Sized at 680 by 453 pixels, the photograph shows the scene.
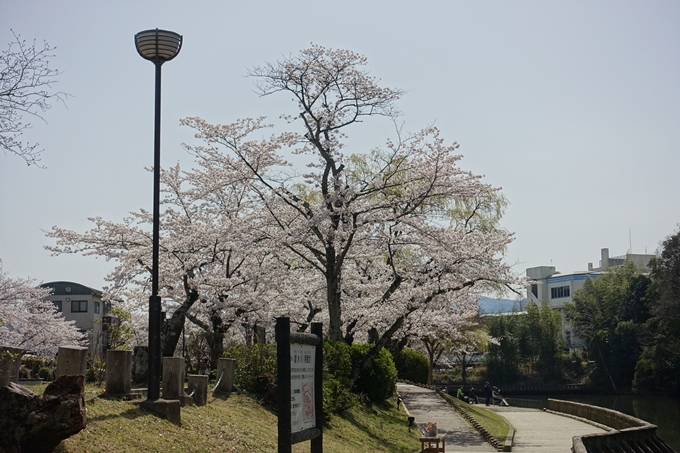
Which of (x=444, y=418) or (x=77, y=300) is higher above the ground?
(x=77, y=300)

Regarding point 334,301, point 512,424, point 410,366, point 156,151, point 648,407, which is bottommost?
point 648,407

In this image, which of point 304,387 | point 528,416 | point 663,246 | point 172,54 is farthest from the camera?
point 663,246

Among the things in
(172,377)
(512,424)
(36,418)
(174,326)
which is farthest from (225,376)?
(512,424)

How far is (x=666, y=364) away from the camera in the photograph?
2205 inches

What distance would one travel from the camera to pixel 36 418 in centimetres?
736

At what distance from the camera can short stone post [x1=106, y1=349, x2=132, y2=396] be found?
11133 millimetres

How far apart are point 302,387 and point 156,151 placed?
5.21 meters

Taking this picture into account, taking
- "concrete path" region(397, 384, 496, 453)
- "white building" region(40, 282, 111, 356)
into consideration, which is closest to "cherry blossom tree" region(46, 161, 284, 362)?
"concrete path" region(397, 384, 496, 453)

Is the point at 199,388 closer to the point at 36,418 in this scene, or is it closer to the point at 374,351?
the point at 36,418

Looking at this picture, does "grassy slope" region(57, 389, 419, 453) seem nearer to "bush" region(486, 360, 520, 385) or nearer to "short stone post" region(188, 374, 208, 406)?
"short stone post" region(188, 374, 208, 406)

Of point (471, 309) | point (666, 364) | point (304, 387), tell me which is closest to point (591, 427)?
point (471, 309)

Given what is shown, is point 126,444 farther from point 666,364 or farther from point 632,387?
point 632,387

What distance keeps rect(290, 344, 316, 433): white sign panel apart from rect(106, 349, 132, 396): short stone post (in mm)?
3871

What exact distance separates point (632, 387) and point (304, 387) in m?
61.4
